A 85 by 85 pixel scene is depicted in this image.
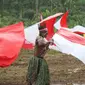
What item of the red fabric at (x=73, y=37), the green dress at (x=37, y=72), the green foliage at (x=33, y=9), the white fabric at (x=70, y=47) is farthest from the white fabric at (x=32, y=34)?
the green foliage at (x=33, y=9)

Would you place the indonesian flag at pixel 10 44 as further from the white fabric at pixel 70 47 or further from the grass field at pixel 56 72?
the grass field at pixel 56 72

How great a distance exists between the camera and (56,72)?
34.6ft

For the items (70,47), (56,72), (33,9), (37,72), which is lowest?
(33,9)

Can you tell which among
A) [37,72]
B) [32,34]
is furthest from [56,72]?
[37,72]

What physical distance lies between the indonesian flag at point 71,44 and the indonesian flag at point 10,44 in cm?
91

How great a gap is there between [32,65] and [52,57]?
725 centimetres

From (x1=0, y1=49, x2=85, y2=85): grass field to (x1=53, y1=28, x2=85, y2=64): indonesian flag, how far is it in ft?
7.62

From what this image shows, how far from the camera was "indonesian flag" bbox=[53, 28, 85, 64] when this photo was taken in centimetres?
643

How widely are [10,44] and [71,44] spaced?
142 cm

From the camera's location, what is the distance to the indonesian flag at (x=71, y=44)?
6.43 meters

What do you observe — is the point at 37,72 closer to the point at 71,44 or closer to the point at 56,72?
the point at 71,44

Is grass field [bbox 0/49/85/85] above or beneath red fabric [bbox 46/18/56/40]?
beneath

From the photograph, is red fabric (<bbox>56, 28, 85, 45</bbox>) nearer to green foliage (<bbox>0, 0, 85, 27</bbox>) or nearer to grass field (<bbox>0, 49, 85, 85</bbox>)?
grass field (<bbox>0, 49, 85, 85</bbox>)

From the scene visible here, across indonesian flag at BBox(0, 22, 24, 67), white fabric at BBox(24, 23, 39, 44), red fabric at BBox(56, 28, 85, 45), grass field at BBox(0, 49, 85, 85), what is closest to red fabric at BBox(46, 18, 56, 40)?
white fabric at BBox(24, 23, 39, 44)
